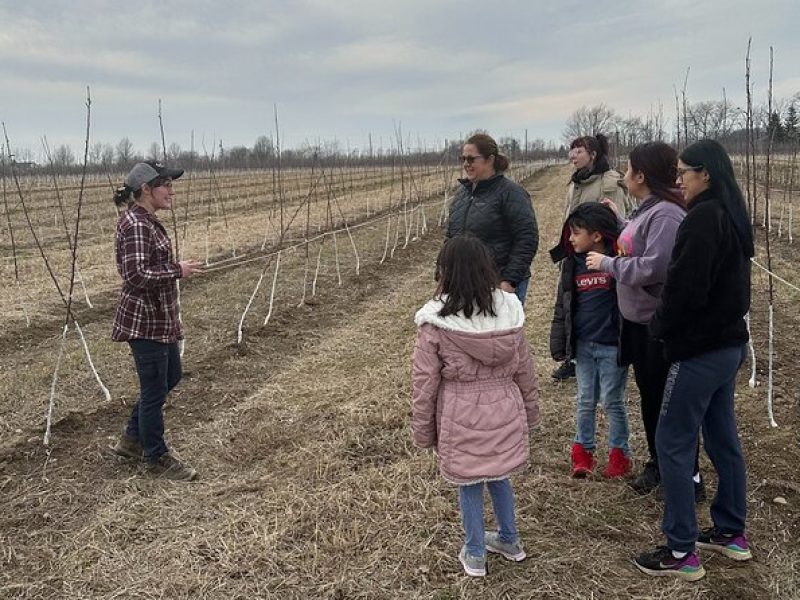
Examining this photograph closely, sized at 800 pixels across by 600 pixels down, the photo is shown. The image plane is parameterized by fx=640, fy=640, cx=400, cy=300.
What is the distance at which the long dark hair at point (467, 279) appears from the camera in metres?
2.28

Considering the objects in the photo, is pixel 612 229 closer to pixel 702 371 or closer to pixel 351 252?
pixel 702 371

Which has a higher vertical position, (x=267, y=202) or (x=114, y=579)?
(x=267, y=202)

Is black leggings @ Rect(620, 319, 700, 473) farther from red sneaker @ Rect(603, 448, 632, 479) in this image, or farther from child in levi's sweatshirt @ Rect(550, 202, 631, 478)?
red sneaker @ Rect(603, 448, 632, 479)

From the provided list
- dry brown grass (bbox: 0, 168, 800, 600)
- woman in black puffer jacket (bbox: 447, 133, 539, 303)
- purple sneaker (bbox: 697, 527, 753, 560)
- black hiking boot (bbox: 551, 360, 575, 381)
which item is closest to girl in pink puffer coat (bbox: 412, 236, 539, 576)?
dry brown grass (bbox: 0, 168, 800, 600)

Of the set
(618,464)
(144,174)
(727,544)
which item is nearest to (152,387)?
(144,174)

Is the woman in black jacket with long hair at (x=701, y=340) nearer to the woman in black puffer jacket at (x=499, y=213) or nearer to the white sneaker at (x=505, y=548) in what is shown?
the white sneaker at (x=505, y=548)

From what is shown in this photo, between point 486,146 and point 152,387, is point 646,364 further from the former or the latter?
point 152,387

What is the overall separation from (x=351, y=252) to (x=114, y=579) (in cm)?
935

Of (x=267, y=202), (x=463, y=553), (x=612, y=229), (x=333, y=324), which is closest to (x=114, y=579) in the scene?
(x=463, y=553)

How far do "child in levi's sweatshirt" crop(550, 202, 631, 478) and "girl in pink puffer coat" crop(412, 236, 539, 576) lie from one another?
0.83 m

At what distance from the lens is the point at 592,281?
3.09 meters

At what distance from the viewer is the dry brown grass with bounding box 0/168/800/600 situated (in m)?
2.53

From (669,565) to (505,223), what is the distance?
1942 mm

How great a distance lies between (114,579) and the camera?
2.60 meters
